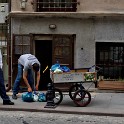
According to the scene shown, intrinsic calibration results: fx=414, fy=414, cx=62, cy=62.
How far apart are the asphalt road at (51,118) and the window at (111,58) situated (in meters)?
4.64

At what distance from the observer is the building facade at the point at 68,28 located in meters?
14.2

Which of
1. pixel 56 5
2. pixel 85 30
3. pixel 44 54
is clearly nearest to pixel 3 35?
pixel 44 54

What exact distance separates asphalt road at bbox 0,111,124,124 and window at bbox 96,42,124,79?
4.64 m

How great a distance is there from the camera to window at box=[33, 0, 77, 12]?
14.5 m

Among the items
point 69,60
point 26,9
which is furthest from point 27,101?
point 26,9

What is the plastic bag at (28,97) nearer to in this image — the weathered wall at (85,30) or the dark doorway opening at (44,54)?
the weathered wall at (85,30)

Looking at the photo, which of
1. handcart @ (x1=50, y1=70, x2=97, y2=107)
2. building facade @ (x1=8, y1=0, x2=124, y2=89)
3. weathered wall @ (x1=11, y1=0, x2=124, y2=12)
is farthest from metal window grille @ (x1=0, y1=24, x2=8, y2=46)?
handcart @ (x1=50, y1=70, x2=97, y2=107)

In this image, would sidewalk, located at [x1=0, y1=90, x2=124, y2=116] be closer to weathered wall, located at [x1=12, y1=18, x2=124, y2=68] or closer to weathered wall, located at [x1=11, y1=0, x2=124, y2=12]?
weathered wall, located at [x1=12, y1=18, x2=124, y2=68]

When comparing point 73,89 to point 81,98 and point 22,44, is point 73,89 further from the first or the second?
point 22,44

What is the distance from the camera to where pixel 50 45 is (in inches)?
590

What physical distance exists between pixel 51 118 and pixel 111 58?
5.39m

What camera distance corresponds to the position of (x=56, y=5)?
1454 cm

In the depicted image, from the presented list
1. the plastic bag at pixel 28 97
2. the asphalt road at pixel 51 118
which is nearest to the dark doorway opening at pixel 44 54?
the plastic bag at pixel 28 97

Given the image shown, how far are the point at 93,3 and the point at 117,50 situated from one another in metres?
1.89
